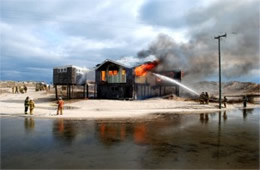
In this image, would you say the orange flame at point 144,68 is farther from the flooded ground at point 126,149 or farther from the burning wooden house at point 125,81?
the flooded ground at point 126,149

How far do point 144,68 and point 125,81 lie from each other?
4147 millimetres

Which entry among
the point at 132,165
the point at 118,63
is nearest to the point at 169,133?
the point at 132,165

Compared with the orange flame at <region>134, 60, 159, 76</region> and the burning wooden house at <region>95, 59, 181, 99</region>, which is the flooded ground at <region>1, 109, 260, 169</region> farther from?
the orange flame at <region>134, 60, 159, 76</region>

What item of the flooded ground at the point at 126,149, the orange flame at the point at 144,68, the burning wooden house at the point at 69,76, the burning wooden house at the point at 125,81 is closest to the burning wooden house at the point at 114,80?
the burning wooden house at the point at 125,81

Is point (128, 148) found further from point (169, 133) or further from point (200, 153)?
point (169, 133)

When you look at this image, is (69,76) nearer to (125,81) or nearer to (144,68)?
(125,81)

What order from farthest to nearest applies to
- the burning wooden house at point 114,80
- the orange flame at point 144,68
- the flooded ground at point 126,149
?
the orange flame at point 144,68, the burning wooden house at point 114,80, the flooded ground at point 126,149

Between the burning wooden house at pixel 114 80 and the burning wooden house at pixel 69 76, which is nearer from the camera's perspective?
the burning wooden house at pixel 114 80

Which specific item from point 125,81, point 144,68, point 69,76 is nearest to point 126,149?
point 125,81

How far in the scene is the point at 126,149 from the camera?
9.29 metres

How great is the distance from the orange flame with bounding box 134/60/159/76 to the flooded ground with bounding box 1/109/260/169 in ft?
79.5

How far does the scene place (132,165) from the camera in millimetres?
7324

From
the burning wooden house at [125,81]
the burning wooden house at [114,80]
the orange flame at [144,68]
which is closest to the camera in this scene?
the burning wooden house at [125,81]

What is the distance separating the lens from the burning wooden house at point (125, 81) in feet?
121
